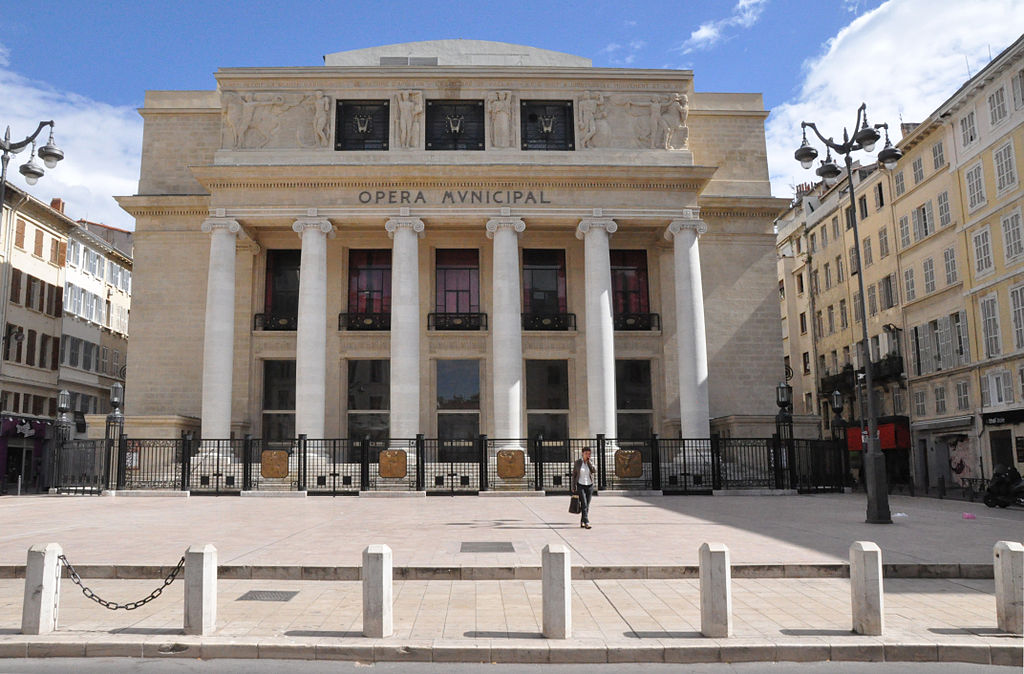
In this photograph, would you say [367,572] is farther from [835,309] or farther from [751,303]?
[835,309]

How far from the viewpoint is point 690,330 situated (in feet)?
104

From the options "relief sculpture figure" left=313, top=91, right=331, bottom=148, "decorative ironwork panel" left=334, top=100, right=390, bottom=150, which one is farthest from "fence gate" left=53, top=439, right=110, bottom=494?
"decorative ironwork panel" left=334, top=100, right=390, bottom=150

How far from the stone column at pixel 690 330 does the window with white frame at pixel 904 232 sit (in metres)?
14.5

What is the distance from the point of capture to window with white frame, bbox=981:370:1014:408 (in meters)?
32.7

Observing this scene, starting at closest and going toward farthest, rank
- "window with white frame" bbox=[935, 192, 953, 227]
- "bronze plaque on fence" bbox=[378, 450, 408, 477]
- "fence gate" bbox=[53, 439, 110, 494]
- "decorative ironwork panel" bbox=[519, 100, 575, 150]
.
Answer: "bronze plaque on fence" bbox=[378, 450, 408, 477] < "fence gate" bbox=[53, 439, 110, 494] < "decorative ironwork panel" bbox=[519, 100, 575, 150] < "window with white frame" bbox=[935, 192, 953, 227]

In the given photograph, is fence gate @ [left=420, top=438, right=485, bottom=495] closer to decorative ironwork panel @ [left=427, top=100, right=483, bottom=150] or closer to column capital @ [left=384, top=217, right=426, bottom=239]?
column capital @ [left=384, top=217, right=426, bottom=239]

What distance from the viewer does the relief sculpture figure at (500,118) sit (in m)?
33.6

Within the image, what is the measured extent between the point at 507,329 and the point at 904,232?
887 inches

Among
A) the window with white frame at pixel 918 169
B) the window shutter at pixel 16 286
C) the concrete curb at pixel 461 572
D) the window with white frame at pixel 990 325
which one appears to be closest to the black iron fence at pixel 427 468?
the window with white frame at pixel 990 325

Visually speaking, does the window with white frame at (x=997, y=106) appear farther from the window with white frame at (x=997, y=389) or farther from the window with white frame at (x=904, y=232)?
the window with white frame at (x=997, y=389)

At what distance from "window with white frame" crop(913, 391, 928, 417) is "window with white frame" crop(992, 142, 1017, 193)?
36.4ft

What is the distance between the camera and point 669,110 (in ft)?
113

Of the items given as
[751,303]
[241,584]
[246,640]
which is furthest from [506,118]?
[246,640]

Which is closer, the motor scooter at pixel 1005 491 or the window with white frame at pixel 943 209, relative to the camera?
the motor scooter at pixel 1005 491
